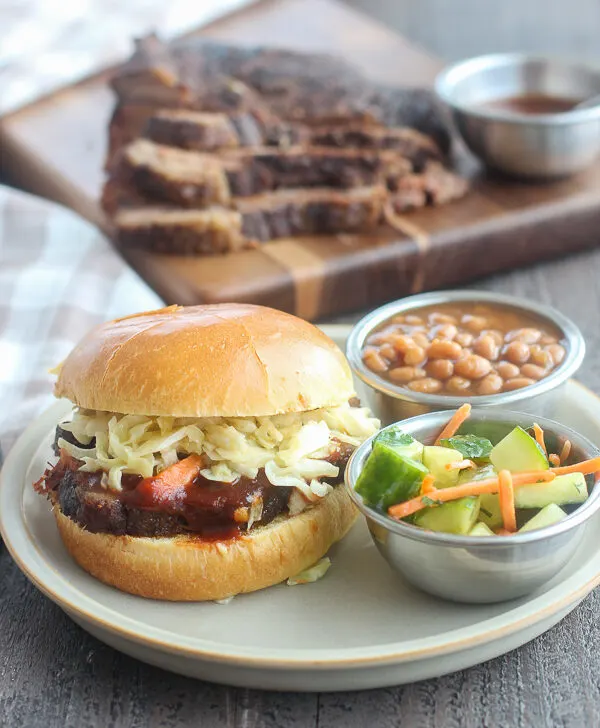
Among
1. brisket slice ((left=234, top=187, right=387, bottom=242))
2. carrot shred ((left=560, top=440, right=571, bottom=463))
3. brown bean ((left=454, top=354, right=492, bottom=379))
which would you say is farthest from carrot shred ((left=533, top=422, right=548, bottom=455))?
brisket slice ((left=234, top=187, right=387, bottom=242))

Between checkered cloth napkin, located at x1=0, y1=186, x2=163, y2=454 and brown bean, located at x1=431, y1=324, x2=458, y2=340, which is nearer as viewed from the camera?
brown bean, located at x1=431, y1=324, x2=458, y2=340

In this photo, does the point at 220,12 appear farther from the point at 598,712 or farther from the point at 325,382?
the point at 598,712

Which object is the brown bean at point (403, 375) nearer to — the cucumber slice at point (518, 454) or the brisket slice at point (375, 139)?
the cucumber slice at point (518, 454)

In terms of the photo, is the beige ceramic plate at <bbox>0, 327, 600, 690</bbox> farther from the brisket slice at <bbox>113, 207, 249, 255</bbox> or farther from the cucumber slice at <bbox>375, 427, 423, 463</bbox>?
the brisket slice at <bbox>113, 207, 249, 255</bbox>

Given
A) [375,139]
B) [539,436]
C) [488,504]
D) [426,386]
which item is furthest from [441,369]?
[375,139]

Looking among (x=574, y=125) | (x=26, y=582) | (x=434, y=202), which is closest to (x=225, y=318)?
(x=26, y=582)
